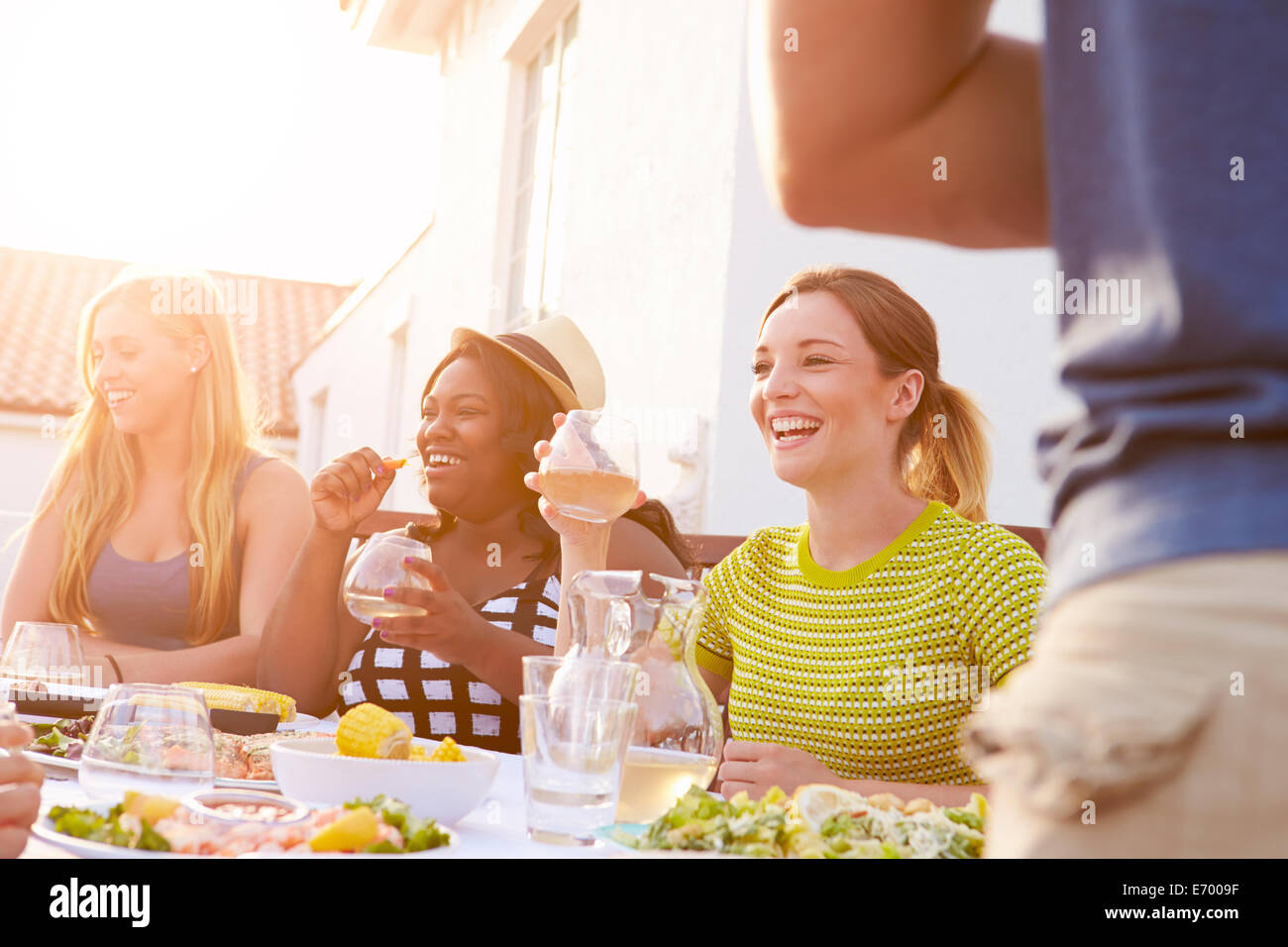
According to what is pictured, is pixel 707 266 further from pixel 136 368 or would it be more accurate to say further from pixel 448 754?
pixel 448 754

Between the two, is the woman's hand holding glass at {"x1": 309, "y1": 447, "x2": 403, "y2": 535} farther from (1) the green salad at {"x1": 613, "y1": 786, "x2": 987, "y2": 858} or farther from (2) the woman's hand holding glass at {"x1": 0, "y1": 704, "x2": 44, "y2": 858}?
(2) the woman's hand holding glass at {"x1": 0, "y1": 704, "x2": 44, "y2": 858}

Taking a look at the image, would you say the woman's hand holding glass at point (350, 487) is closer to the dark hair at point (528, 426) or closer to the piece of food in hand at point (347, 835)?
the dark hair at point (528, 426)

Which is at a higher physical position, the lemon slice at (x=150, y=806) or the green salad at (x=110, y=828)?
the lemon slice at (x=150, y=806)

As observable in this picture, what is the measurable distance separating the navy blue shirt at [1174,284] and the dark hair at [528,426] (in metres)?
2.67

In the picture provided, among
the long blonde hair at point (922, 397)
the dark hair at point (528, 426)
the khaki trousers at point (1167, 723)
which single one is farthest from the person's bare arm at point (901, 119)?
the dark hair at point (528, 426)

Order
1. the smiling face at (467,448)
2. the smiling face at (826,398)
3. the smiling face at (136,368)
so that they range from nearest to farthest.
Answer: the smiling face at (826,398) → the smiling face at (467,448) → the smiling face at (136,368)

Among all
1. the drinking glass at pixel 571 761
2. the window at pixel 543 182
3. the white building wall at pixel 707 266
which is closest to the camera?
the drinking glass at pixel 571 761

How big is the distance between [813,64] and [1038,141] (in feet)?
0.58

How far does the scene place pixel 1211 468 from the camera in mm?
472

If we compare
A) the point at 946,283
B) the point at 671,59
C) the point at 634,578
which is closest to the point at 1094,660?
the point at 634,578

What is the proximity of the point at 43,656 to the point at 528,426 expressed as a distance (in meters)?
Answer: 1.38

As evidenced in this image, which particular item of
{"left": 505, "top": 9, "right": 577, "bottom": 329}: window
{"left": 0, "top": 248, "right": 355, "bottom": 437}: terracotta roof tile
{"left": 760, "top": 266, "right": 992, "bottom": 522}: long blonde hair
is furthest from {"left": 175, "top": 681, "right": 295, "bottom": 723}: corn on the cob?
{"left": 0, "top": 248, "right": 355, "bottom": 437}: terracotta roof tile

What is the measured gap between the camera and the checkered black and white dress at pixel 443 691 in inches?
115

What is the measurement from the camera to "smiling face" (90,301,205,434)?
3.58 m
